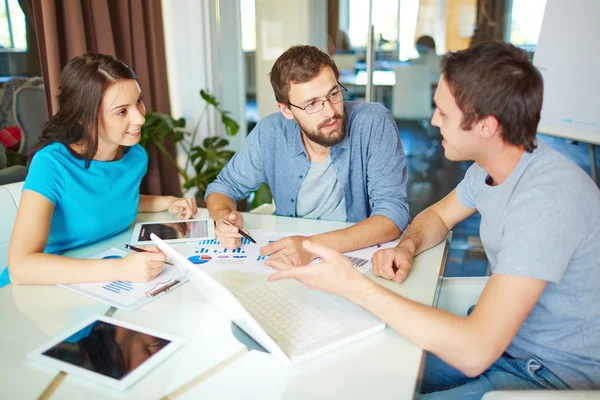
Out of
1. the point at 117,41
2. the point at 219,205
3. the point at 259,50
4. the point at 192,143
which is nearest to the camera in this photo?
the point at 219,205

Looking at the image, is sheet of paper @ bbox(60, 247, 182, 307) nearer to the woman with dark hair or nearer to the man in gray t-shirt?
the woman with dark hair

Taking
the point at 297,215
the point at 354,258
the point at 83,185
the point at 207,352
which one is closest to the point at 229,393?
the point at 207,352

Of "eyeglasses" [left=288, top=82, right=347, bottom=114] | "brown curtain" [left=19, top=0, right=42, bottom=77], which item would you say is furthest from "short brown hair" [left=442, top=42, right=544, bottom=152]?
"brown curtain" [left=19, top=0, right=42, bottom=77]

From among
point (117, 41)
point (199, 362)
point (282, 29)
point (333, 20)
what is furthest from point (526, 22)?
point (199, 362)

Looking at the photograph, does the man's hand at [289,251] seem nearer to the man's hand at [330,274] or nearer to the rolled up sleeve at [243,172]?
the man's hand at [330,274]

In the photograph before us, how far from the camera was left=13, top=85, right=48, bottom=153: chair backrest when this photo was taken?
9.11ft

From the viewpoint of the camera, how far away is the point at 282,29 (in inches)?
158

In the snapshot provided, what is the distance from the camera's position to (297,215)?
2070 millimetres

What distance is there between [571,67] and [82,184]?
2.47 metres

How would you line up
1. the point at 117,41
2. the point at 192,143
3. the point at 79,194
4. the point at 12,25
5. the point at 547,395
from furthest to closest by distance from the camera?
1. the point at 192,143
2. the point at 117,41
3. the point at 12,25
4. the point at 79,194
5. the point at 547,395

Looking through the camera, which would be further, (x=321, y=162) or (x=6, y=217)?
(x=321, y=162)

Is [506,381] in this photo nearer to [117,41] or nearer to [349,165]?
[349,165]

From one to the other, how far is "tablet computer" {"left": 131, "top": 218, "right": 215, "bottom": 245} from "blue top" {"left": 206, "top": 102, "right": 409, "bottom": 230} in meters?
0.27

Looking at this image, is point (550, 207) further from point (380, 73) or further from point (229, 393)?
point (380, 73)
